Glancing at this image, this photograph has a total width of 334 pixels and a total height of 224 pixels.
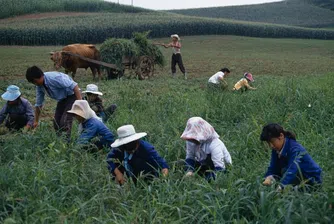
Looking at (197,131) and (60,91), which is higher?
(197,131)

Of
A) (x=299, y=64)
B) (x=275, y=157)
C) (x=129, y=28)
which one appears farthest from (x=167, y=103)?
(x=129, y=28)

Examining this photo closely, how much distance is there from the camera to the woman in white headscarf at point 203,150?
5117 millimetres

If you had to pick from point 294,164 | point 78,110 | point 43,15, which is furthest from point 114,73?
point 43,15

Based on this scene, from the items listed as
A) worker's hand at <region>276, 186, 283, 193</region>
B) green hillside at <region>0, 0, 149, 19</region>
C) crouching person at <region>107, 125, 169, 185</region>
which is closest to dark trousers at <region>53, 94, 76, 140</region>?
crouching person at <region>107, 125, 169, 185</region>

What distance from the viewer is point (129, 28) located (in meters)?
33.5

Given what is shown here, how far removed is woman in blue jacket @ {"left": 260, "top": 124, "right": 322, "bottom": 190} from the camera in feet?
14.6

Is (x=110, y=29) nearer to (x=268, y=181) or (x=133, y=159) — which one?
(x=133, y=159)

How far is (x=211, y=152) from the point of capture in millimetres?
5211

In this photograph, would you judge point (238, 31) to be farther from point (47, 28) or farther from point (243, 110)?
point (243, 110)

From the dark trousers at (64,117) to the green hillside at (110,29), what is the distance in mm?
22067

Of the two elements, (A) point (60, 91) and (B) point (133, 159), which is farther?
(A) point (60, 91)

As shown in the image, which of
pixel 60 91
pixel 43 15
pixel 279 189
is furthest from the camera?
pixel 43 15

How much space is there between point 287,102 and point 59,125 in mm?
3869

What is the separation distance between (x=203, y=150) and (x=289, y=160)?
1.04 meters
